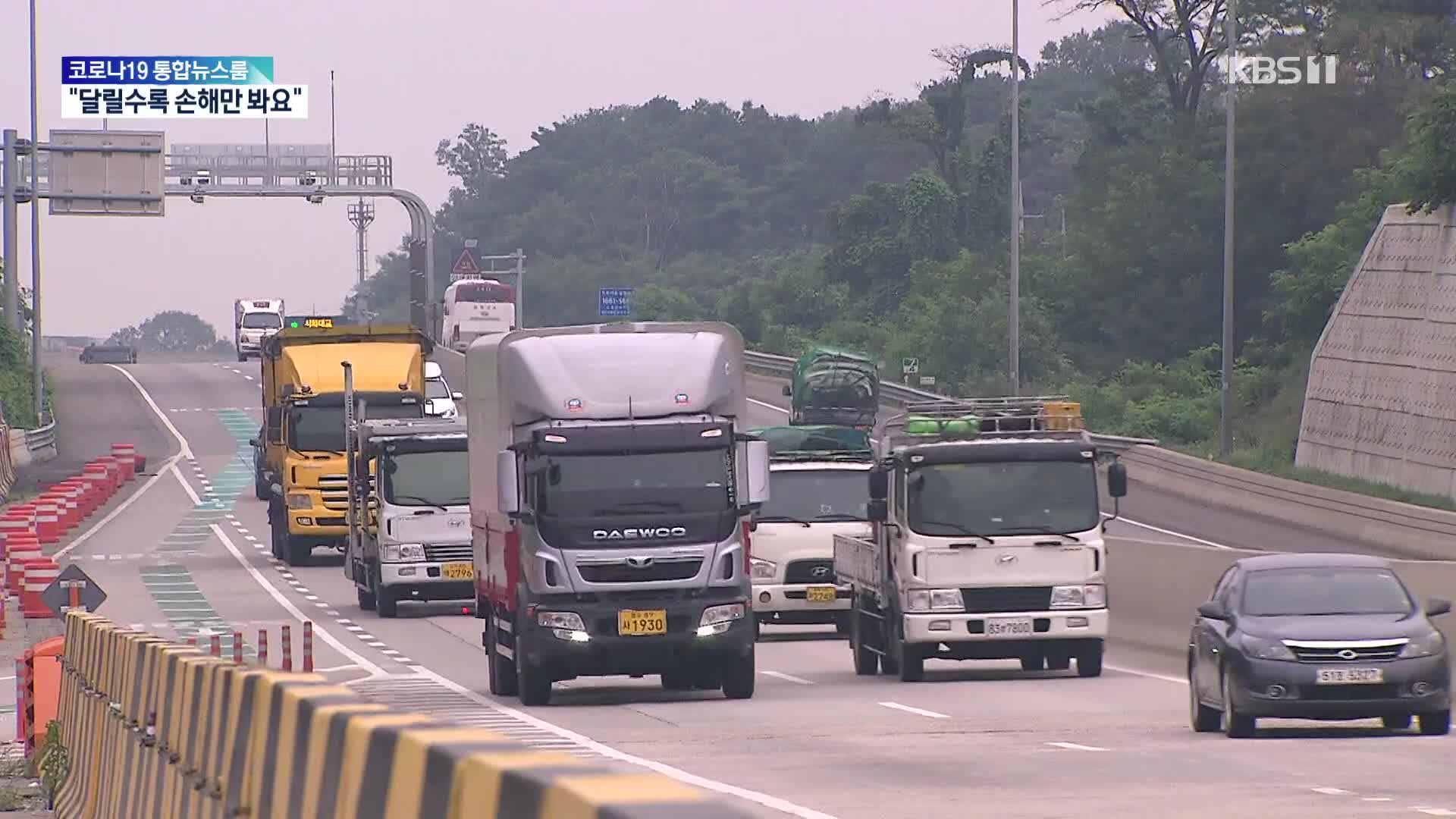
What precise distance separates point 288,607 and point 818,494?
31.5 ft

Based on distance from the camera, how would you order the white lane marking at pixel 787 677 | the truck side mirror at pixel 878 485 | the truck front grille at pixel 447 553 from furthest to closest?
the truck front grille at pixel 447 553 → the white lane marking at pixel 787 677 → the truck side mirror at pixel 878 485

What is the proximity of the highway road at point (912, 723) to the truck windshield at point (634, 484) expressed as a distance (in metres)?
1.80

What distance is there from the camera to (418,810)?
5.19 meters

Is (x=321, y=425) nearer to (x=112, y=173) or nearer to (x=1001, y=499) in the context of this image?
(x=1001, y=499)

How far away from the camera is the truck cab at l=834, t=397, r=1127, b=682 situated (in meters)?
25.0

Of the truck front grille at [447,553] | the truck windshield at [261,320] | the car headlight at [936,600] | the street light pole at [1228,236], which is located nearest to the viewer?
the car headlight at [936,600]

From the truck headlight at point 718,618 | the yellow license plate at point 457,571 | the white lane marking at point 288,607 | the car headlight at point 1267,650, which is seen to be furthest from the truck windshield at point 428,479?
the car headlight at point 1267,650

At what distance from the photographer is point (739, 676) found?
23.2 metres

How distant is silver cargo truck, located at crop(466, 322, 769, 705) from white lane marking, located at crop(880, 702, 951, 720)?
4.50 ft

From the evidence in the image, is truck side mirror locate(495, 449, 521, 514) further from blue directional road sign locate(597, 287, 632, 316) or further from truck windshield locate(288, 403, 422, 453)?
blue directional road sign locate(597, 287, 632, 316)

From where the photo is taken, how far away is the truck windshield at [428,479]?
118 feet

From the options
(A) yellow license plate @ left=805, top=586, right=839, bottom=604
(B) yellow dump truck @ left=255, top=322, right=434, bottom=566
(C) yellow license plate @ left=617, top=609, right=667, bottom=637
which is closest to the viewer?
(C) yellow license plate @ left=617, top=609, right=667, bottom=637

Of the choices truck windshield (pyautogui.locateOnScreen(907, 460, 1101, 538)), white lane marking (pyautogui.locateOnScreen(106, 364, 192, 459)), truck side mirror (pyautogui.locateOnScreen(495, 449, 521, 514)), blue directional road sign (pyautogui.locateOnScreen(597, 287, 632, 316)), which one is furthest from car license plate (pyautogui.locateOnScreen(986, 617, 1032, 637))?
blue directional road sign (pyautogui.locateOnScreen(597, 287, 632, 316))

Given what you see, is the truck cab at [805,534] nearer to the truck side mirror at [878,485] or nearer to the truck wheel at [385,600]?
the truck side mirror at [878,485]
